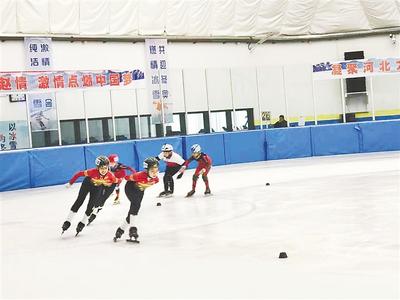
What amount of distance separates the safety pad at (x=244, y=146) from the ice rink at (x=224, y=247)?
9.55 metres

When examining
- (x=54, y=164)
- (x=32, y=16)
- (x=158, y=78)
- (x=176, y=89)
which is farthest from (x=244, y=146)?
(x=32, y=16)

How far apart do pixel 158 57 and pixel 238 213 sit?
620 inches

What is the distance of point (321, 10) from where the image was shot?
29594 millimetres

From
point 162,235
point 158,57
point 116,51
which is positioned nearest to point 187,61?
point 158,57

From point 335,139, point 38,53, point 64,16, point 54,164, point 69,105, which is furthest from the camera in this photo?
point 335,139

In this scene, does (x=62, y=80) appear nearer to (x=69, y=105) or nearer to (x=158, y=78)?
(x=69, y=105)

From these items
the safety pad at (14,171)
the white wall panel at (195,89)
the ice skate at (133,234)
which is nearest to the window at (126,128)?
the white wall panel at (195,89)

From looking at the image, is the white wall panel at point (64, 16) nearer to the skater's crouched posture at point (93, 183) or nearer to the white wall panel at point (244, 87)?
the white wall panel at point (244, 87)

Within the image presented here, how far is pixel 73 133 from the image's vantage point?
78.9ft

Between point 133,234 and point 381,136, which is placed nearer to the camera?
point 133,234

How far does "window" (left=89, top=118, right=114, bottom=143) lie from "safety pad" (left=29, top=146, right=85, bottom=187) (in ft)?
13.4

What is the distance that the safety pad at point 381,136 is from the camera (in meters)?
25.8

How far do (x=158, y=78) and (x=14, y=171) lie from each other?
8.42 metres

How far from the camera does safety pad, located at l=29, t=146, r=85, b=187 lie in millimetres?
19656
